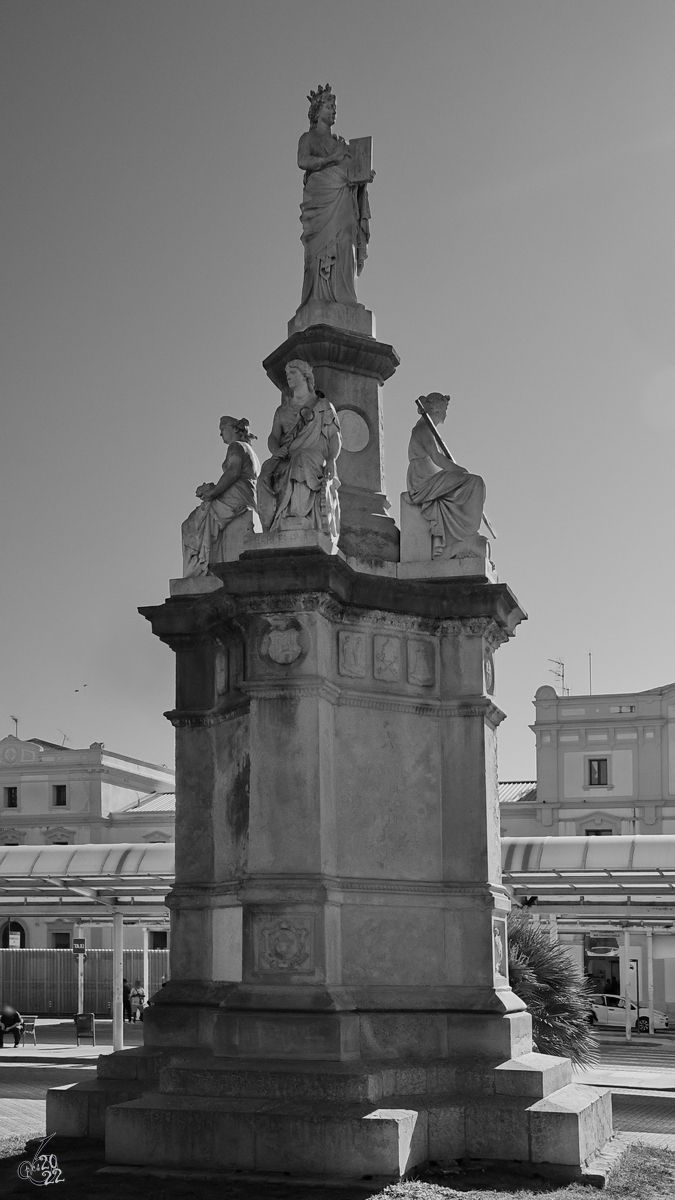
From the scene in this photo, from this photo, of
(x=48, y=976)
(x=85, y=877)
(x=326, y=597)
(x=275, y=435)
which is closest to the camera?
(x=326, y=597)

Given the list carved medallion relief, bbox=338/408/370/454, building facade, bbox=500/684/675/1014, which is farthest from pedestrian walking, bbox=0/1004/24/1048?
building facade, bbox=500/684/675/1014

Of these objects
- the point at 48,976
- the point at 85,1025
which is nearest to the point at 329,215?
the point at 85,1025

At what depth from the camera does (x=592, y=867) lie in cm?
3184

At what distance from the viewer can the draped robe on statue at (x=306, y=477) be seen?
12438 mm

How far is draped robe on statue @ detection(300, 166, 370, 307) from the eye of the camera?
574 inches

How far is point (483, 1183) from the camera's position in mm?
10609

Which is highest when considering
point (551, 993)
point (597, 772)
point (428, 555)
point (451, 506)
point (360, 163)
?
point (360, 163)

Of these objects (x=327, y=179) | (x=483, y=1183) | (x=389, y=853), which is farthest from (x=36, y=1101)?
(x=327, y=179)

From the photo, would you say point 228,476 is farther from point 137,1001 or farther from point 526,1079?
point 137,1001

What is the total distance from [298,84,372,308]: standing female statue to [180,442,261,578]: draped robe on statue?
1794 millimetres

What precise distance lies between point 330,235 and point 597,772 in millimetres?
48992

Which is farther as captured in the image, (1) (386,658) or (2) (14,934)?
(2) (14,934)

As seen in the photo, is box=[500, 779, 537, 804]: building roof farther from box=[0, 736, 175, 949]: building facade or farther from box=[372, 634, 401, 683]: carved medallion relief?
box=[372, 634, 401, 683]: carved medallion relief

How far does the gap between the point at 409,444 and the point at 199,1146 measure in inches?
249
